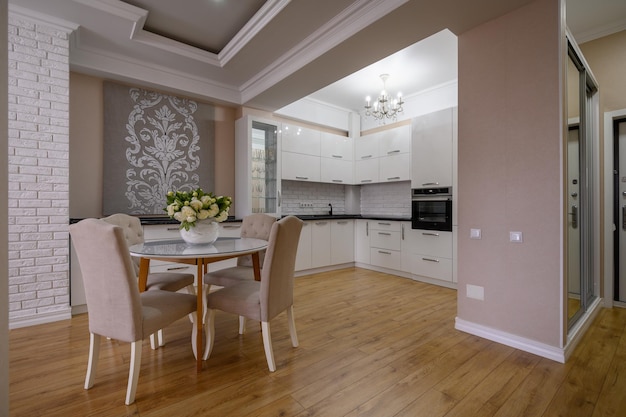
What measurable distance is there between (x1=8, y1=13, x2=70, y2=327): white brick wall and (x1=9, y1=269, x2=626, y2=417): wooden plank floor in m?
0.31

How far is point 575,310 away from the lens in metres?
2.43

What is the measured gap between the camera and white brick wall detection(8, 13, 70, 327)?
2584mm

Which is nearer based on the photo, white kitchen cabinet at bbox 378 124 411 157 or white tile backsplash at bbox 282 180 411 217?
white kitchen cabinet at bbox 378 124 411 157

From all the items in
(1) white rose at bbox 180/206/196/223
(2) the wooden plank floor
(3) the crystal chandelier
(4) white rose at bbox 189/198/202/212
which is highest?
(3) the crystal chandelier

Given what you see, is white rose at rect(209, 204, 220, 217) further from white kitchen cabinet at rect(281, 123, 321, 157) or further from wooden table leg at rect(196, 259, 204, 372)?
white kitchen cabinet at rect(281, 123, 321, 157)

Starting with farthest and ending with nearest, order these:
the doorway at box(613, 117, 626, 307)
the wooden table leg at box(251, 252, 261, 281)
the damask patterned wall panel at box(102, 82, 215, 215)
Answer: the damask patterned wall panel at box(102, 82, 215, 215) < the doorway at box(613, 117, 626, 307) < the wooden table leg at box(251, 252, 261, 281)

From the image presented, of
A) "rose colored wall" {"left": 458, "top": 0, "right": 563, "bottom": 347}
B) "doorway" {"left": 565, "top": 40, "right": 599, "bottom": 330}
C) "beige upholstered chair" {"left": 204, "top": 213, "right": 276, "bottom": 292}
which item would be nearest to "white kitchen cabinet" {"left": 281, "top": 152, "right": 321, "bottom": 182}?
"beige upholstered chair" {"left": 204, "top": 213, "right": 276, "bottom": 292}

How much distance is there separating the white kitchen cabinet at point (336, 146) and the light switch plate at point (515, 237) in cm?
327

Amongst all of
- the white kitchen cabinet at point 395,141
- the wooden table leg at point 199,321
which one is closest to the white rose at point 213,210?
the wooden table leg at point 199,321

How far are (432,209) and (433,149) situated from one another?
0.79m

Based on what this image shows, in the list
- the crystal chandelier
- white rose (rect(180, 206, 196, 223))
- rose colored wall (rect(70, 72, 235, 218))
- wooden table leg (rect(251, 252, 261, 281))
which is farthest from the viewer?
the crystal chandelier

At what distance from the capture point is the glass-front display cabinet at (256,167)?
4.18 m

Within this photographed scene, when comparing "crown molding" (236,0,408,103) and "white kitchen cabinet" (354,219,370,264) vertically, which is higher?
"crown molding" (236,0,408,103)

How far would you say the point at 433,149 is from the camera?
156 inches
